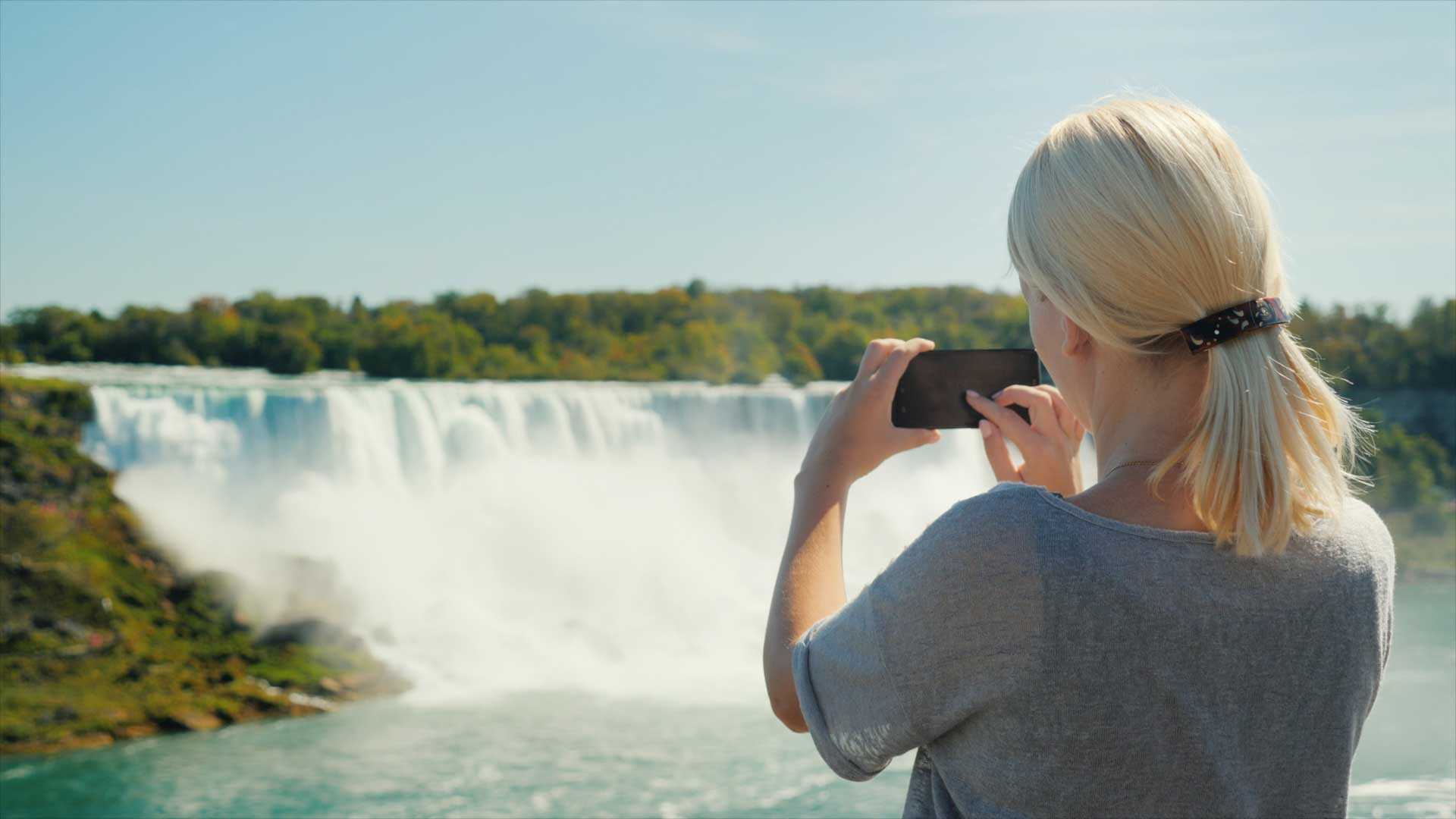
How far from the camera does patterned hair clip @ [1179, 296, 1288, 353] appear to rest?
815mm

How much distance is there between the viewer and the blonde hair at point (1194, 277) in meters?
0.78

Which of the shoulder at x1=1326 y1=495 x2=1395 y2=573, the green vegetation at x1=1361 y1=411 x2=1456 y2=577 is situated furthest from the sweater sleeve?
the green vegetation at x1=1361 y1=411 x2=1456 y2=577

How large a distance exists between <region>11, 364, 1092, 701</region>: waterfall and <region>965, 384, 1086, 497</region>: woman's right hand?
7.71 metres

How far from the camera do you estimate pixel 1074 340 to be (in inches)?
34.2

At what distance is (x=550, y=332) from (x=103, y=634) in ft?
34.5

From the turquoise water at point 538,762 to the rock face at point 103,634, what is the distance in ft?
1.08

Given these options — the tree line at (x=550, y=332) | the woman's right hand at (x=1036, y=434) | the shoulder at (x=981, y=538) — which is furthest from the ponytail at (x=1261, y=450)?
the tree line at (x=550, y=332)

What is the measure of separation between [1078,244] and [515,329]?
18.3 metres

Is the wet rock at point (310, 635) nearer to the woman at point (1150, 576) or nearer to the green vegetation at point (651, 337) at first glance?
the green vegetation at point (651, 337)

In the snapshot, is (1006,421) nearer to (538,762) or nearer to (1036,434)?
(1036,434)

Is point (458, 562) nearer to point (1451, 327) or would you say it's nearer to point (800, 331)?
point (800, 331)

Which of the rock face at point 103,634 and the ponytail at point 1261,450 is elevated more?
the ponytail at point 1261,450

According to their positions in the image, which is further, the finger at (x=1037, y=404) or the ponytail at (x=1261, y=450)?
the finger at (x=1037, y=404)

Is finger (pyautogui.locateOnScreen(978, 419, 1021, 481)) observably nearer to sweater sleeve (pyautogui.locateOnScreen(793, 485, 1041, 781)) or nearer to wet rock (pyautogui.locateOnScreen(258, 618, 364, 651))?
sweater sleeve (pyautogui.locateOnScreen(793, 485, 1041, 781))
